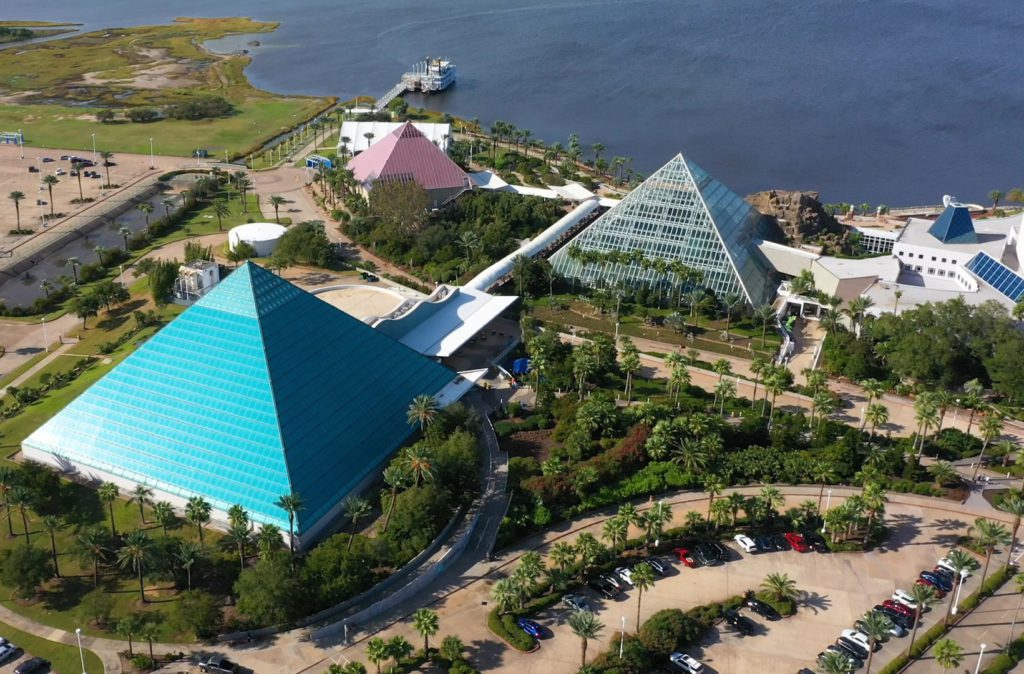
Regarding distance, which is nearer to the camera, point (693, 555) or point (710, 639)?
point (710, 639)

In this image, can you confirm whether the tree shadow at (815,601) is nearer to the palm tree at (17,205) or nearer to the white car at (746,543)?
the white car at (746,543)

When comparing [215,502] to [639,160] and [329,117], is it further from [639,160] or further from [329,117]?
[329,117]

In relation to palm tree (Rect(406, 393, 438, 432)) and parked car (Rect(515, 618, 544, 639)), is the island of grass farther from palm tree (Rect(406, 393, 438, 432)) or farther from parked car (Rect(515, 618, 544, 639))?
parked car (Rect(515, 618, 544, 639))

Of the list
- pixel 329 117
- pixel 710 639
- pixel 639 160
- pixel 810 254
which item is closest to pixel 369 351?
pixel 710 639

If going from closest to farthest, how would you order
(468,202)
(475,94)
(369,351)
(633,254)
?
(369,351), (633,254), (468,202), (475,94)

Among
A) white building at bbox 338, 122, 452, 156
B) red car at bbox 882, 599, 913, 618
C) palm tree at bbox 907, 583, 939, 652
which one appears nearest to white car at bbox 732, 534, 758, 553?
red car at bbox 882, 599, 913, 618
